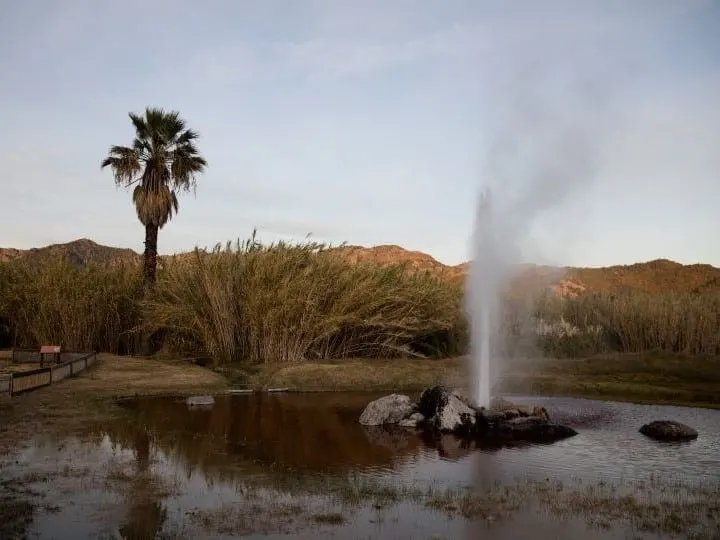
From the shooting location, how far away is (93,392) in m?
15.8

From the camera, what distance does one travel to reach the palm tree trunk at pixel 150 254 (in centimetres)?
2661

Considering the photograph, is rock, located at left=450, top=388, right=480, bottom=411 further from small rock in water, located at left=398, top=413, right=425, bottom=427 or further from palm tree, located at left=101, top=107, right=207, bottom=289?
palm tree, located at left=101, top=107, right=207, bottom=289

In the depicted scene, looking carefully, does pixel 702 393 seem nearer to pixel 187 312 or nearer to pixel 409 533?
pixel 409 533

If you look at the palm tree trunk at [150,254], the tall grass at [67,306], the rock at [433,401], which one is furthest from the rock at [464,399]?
the palm tree trunk at [150,254]

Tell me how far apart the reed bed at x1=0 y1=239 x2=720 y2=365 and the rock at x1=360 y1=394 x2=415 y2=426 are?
8.24 m

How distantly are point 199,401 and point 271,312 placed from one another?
6254 mm

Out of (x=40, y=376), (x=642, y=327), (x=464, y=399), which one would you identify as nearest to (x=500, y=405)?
(x=464, y=399)

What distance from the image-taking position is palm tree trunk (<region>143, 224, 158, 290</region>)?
87.3ft

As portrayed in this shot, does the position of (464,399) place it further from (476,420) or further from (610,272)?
(610,272)

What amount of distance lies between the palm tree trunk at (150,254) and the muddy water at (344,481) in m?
13.9

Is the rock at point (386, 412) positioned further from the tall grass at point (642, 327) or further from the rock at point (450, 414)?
the tall grass at point (642, 327)

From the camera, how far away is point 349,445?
36.4ft

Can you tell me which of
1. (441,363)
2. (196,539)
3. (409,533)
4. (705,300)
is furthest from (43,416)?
(705,300)

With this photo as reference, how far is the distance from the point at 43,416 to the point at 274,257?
11156 mm
